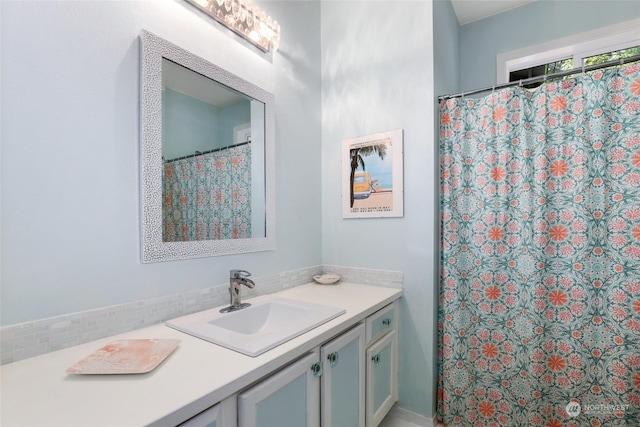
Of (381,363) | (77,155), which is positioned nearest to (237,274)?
(77,155)

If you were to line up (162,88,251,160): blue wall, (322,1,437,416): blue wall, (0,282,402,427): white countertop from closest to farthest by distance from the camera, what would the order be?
1. (0,282,402,427): white countertop
2. (162,88,251,160): blue wall
3. (322,1,437,416): blue wall

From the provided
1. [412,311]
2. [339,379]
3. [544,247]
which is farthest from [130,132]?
[544,247]

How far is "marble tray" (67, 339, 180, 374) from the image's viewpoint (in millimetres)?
795

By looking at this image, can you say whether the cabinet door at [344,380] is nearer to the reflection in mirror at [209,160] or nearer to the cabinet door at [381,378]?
the cabinet door at [381,378]

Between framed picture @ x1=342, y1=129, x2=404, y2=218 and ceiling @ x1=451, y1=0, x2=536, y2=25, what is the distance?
4.08 ft

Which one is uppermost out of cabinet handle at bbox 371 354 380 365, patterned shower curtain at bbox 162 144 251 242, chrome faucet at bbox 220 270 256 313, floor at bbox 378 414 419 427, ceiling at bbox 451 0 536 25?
ceiling at bbox 451 0 536 25

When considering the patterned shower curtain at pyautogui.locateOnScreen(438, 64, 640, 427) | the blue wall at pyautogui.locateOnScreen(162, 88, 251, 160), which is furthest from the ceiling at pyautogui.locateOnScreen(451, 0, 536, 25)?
the blue wall at pyautogui.locateOnScreen(162, 88, 251, 160)

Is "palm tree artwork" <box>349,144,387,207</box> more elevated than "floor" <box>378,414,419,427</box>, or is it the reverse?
"palm tree artwork" <box>349,144,387,207</box>

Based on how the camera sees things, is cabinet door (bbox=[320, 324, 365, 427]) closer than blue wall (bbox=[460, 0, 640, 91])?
Yes

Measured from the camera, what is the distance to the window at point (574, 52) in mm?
1947

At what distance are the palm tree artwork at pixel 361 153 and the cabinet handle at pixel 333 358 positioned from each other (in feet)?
3.40

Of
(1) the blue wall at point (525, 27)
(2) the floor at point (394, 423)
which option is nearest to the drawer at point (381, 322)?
(2) the floor at point (394, 423)
